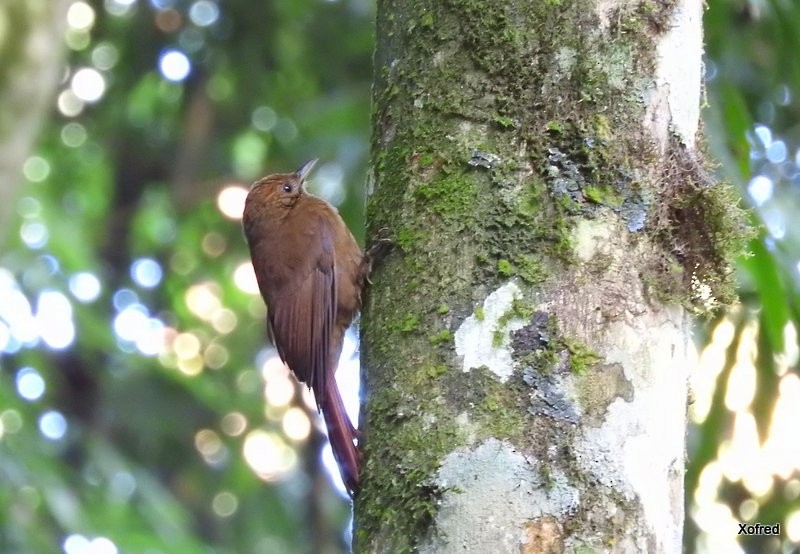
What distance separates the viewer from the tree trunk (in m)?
3.34

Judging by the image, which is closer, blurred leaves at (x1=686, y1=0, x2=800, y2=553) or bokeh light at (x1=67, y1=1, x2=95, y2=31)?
blurred leaves at (x1=686, y1=0, x2=800, y2=553)

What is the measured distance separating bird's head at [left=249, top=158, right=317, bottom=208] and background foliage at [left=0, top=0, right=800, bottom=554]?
18.2 inches

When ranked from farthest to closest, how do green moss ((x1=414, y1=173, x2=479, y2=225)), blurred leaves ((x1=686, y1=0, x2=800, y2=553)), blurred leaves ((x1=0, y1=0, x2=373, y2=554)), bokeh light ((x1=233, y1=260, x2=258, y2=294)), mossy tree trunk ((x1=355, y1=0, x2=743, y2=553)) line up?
1. bokeh light ((x1=233, y1=260, x2=258, y2=294))
2. blurred leaves ((x1=0, y1=0, x2=373, y2=554))
3. blurred leaves ((x1=686, y1=0, x2=800, y2=553))
4. green moss ((x1=414, y1=173, x2=479, y2=225))
5. mossy tree trunk ((x1=355, y1=0, x2=743, y2=553))

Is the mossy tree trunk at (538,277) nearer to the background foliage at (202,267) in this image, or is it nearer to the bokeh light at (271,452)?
the background foliage at (202,267)

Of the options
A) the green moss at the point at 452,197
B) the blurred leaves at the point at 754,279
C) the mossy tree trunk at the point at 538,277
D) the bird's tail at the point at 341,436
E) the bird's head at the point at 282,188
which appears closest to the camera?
the mossy tree trunk at the point at 538,277

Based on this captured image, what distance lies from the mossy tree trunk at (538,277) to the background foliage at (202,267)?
0.79 m

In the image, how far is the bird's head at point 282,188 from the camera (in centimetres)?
419

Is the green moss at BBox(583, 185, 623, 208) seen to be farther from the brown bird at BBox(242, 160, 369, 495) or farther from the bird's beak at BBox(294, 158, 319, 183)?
the bird's beak at BBox(294, 158, 319, 183)

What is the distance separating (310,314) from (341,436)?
3.08 feet

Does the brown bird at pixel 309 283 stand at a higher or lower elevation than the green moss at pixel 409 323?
higher

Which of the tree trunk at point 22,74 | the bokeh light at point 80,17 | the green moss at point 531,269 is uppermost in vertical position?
the bokeh light at point 80,17

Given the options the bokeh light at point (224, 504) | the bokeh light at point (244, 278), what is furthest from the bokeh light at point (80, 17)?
the bokeh light at point (224, 504)

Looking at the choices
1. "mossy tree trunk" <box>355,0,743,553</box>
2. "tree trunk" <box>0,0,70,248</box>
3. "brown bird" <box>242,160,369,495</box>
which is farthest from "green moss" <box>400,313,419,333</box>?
"tree trunk" <box>0,0,70,248</box>

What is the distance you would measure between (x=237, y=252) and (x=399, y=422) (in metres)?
5.82
